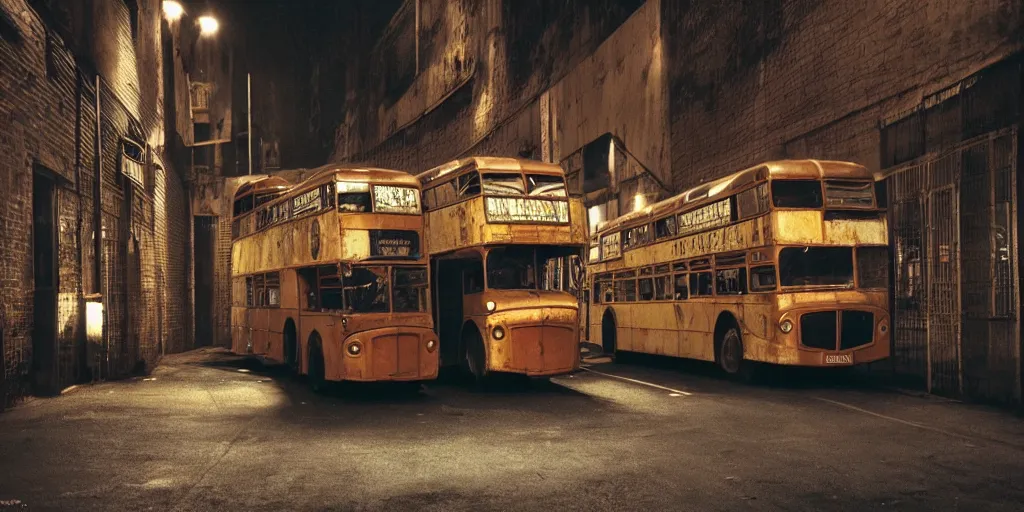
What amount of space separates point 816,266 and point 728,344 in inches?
102

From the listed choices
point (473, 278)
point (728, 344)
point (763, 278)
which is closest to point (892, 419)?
point (763, 278)

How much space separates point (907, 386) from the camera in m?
15.5

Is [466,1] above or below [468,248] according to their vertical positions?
above

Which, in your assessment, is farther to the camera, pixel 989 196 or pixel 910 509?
pixel 989 196

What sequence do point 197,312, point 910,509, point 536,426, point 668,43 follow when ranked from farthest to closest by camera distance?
point 197,312 < point 668,43 < point 536,426 < point 910,509

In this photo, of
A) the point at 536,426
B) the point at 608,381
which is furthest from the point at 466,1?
the point at 536,426

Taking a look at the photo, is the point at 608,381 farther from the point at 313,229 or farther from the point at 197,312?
the point at 197,312

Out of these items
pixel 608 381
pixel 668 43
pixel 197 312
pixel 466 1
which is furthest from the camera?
pixel 466 1

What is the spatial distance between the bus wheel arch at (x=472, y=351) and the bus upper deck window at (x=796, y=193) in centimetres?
530

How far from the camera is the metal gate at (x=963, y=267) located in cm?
1270

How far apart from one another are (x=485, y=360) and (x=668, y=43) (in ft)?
A: 43.8

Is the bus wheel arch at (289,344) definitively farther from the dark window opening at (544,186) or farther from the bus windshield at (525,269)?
the dark window opening at (544,186)

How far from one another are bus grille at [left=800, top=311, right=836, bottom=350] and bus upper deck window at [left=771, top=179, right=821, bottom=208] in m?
1.76

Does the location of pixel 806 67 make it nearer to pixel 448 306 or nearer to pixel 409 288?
pixel 448 306
